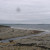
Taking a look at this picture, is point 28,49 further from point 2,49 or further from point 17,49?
point 2,49

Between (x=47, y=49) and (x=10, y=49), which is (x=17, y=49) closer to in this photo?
(x=10, y=49)

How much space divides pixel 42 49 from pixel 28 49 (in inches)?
69.5

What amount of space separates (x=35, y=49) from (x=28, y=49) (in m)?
0.87

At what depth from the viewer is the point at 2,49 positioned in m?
15.2

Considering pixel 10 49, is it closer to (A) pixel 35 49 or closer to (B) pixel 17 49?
(B) pixel 17 49

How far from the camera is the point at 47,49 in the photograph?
16.0 meters

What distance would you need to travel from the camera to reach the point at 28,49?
1540 cm

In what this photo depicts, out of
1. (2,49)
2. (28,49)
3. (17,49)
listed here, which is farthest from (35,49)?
(2,49)

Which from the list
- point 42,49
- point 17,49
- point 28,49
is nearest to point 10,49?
point 17,49

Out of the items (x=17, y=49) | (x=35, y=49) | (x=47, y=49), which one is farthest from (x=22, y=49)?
(x=47, y=49)

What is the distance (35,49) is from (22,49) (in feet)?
5.27

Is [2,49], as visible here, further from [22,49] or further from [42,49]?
[42,49]

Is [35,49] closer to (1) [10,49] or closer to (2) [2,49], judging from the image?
(1) [10,49]

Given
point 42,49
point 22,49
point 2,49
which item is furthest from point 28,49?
point 2,49
